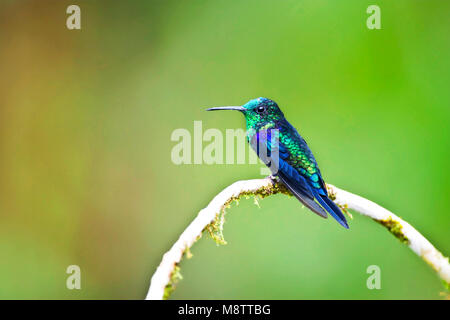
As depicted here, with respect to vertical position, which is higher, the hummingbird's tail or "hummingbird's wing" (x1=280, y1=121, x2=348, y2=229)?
"hummingbird's wing" (x1=280, y1=121, x2=348, y2=229)

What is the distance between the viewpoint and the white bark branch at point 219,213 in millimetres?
1550

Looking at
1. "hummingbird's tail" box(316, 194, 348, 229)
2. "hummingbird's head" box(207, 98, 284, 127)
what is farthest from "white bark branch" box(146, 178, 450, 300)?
"hummingbird's head" box(207, 98, 284, 127)

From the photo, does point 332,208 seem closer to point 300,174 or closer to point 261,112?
point 300,174

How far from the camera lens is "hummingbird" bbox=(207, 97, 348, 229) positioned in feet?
8.55

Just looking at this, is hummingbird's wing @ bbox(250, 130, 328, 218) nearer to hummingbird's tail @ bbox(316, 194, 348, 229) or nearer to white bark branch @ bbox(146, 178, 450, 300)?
hummingbird's tail @ bbox(316, 194, 348, 229)

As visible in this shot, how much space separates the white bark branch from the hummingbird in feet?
0.33

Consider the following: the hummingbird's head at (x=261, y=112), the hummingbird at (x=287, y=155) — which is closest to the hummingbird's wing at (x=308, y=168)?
the hummingbird at (x=287, y=155)

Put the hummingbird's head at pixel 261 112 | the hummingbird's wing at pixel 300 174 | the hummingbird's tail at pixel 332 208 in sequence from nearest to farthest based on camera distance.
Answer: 1. the hummingbird's tail at pixel 332 208
2. the hummingbird's wing at pixel 300 174
3. the hummingbird's head at pixel 261 112

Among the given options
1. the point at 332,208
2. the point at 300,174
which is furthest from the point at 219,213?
the point at 300,174

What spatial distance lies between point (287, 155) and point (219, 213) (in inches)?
40.3

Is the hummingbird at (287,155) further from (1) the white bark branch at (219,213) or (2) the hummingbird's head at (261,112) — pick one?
(1) the white bark branch at (219,213)

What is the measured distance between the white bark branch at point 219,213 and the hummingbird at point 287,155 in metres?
0.10

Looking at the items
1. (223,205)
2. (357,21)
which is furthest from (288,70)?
(223,205)

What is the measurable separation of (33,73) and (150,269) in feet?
9.39
